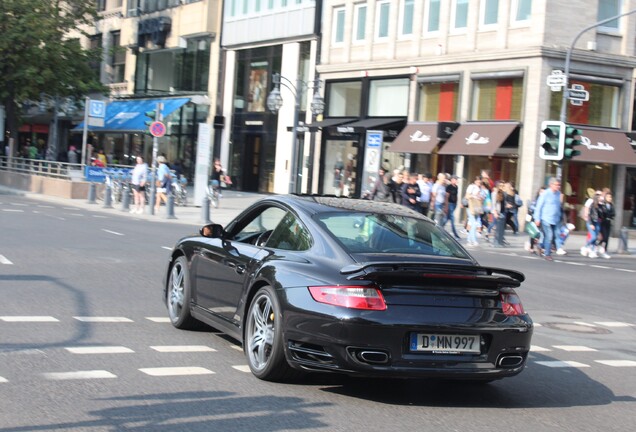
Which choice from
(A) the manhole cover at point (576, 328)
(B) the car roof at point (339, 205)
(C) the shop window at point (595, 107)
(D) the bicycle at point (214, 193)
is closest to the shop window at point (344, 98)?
(D) the bicycle at point (214, 193)

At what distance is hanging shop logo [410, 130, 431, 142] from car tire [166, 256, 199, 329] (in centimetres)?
2935

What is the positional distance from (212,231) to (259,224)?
0.42 m

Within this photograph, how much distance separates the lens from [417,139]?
3950 cm

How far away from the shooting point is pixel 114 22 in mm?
65500

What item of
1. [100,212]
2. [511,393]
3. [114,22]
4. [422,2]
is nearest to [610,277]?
[511,393]

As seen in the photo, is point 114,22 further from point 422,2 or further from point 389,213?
point 389,213

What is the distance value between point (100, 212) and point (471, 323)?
27878 millimetres

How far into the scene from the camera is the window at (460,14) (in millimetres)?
38312

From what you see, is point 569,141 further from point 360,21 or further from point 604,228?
point 360,21

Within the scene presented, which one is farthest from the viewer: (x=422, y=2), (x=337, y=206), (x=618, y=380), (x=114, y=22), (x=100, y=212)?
(x=114, y=22)

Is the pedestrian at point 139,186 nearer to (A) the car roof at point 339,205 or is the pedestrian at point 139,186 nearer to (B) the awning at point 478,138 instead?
(B) the awning at point 478,138

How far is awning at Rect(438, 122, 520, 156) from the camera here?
3547cm

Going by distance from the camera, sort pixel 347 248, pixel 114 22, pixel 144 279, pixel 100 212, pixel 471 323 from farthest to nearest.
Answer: pixel 114 22 < pixel 100 212 < pixel 144 279 < pixel 347 248 < pixel 471 323

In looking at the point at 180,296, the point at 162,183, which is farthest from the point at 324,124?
the point at 180,296
